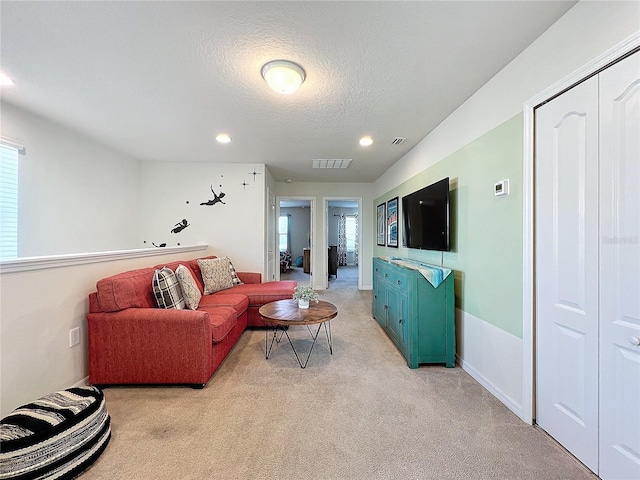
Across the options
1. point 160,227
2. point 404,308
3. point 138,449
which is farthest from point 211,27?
point 160,227

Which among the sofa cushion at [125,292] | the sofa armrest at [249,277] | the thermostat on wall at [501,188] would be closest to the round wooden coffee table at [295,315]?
the sofa cushion at [125,292]

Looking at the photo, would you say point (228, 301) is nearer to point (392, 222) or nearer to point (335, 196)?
point (392, 222)

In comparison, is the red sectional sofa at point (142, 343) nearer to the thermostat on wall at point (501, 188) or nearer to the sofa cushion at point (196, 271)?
the sofa cushion at point (196, 271)

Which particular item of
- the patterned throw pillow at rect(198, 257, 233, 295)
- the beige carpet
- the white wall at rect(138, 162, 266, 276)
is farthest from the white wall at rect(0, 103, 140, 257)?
the beige carpet

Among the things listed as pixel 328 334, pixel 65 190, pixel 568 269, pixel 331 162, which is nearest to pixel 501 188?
pixel 568 269

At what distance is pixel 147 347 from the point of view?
2.14 metres

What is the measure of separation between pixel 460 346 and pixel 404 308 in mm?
612

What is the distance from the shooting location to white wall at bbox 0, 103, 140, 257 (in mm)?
2668

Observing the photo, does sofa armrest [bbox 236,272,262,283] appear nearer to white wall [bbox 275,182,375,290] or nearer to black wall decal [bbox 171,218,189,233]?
black wall decal [bbox 171,218,189,233]

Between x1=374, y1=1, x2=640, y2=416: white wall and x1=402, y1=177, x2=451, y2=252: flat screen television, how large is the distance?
433mm

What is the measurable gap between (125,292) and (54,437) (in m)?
1.11

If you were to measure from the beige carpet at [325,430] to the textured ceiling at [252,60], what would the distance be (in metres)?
2.48

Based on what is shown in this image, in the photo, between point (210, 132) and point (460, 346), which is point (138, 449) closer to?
point (460, 346)

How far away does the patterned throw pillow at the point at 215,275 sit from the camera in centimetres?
356
